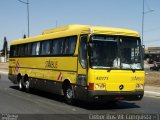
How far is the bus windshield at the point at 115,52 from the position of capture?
1548cm

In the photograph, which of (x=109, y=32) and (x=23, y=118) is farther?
(x=109, y=32)

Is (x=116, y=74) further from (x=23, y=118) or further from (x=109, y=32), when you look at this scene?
(x=23, y=118)

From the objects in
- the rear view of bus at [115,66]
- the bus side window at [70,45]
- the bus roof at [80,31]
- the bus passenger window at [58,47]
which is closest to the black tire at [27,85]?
the bus roof at [80,31]

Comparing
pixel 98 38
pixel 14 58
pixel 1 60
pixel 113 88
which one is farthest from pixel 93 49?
pixel 1 60

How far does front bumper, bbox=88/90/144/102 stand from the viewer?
49.8 ft

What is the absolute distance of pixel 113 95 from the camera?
15523 millimetres

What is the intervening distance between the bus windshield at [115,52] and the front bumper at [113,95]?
910mm

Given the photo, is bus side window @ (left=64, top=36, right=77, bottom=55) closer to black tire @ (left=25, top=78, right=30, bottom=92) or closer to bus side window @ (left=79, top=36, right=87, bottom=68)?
bus side window @ (left=79, top=36, right=87, bottom=68)

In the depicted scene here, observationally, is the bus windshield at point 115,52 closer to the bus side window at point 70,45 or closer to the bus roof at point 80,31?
the bus roof at point 80,31

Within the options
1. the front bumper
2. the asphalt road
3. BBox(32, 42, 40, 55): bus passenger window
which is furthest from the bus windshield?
BBox(32, 42, 40, 55): bus passenger window

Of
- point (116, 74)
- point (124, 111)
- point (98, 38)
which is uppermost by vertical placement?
point (98, 38)

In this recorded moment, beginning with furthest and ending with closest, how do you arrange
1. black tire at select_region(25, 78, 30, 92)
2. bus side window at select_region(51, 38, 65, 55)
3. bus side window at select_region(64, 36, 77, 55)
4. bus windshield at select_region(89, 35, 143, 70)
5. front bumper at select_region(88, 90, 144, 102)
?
black tire at select_region(25, 78, 30, 92), bus side window at select_region(51, 38, 65, 55), bus side window at select_region(64, 36, 77, 55), bus windshield at select_region(89, 35, 143, 70), front bumper at select_region(88, 90, 144, 102)

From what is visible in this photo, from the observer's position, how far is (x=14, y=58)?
2594 centimetres

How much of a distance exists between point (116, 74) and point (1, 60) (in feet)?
346
